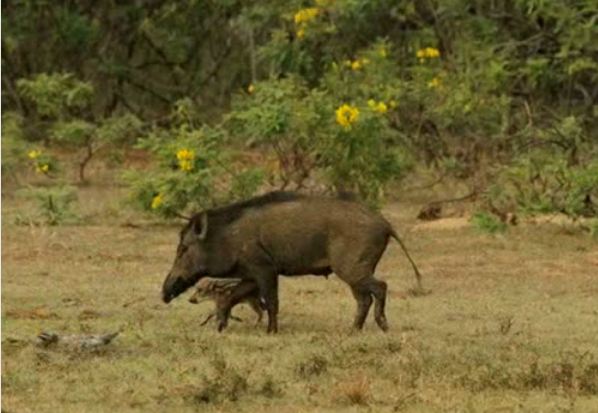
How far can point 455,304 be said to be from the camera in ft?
45.0

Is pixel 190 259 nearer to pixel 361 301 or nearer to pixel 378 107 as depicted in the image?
pixel 361 301

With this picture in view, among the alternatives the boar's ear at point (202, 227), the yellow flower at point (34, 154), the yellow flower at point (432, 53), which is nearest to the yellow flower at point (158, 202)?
the yellow flower at point (34, 154)

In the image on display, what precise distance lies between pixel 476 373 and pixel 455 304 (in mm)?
3548

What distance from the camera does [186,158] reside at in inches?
706

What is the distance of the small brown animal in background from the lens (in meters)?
12.2

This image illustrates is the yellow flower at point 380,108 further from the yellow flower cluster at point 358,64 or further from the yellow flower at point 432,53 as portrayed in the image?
the yellow flower at point 432,53

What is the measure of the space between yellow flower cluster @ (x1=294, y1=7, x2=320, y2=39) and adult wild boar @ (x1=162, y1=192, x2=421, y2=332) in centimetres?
975

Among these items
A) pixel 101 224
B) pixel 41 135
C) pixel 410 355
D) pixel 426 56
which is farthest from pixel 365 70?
pixel 410 355

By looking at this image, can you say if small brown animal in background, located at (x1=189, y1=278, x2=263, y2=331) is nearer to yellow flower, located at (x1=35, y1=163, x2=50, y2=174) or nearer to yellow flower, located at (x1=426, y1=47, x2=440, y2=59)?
yellow flower, located at (x1=35, y1=163, x2=50, y2=174)

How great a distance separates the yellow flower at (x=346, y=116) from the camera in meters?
17.4

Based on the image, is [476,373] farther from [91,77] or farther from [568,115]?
[91,77]

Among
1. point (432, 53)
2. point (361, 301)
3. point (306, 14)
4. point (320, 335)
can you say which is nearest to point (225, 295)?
point (320, 335)

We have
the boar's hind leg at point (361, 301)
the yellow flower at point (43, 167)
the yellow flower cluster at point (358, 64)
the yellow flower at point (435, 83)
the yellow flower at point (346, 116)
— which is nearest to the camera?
the boar's hind leg at point (361, 301)

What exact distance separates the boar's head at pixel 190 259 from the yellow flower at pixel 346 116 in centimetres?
507
